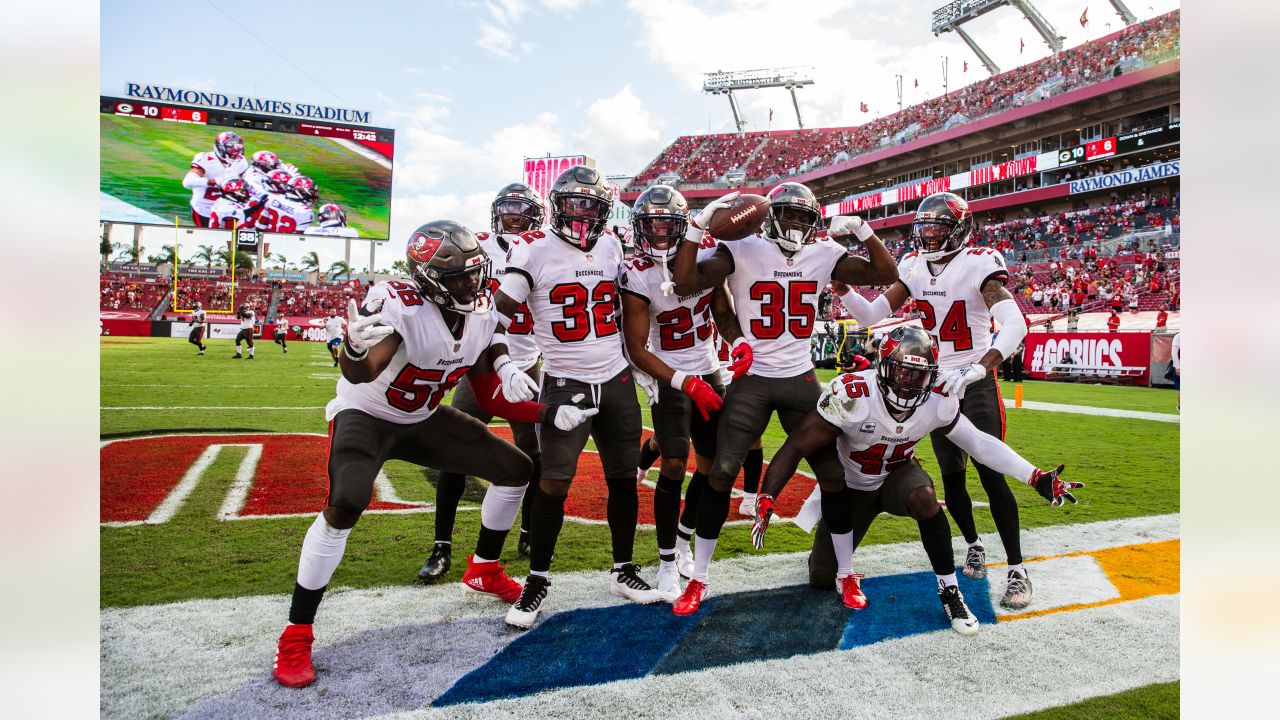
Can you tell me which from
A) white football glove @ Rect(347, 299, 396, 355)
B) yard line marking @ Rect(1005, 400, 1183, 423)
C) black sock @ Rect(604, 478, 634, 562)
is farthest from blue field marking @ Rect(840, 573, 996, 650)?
yard line marking @ Rect(1005, 400, 1183, 423)

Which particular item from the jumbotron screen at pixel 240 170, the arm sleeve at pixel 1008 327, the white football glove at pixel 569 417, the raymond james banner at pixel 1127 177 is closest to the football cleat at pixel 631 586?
the white football glove at pixel 569 417

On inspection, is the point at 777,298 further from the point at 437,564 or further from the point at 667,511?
the point at 437,564

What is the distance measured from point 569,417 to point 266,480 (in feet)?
13.1

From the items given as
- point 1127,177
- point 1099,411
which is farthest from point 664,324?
point 1127,177

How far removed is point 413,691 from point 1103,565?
13.3 ft

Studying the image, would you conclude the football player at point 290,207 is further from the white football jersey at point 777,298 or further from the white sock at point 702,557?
the white sock at point 702,557

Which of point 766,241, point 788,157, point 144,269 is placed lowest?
point 766,241

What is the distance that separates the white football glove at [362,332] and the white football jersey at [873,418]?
216 centimetres
